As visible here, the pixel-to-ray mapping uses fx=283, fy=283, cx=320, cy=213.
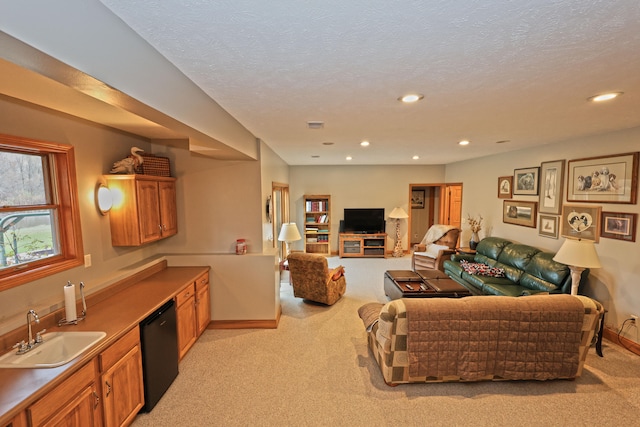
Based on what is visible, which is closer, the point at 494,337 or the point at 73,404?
the point at 73,404

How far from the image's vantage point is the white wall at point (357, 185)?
7.59 metres

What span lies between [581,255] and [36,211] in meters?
5.08

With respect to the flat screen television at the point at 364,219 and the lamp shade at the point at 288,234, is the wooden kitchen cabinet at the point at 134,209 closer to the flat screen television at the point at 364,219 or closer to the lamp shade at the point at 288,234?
the lamp shade at the point at 288,234

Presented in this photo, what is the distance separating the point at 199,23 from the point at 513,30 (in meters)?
1.31

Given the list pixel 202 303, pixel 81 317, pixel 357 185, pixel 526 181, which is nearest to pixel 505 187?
pixel 526 181

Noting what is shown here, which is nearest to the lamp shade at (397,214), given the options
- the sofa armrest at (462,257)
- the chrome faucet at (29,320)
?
the sofa armrest at (462,257)

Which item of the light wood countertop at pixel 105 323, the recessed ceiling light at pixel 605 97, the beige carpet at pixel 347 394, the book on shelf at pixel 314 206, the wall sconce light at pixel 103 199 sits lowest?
the beige carpet at pixel 347 394

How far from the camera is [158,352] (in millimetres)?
2436

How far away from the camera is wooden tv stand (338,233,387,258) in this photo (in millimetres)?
7492

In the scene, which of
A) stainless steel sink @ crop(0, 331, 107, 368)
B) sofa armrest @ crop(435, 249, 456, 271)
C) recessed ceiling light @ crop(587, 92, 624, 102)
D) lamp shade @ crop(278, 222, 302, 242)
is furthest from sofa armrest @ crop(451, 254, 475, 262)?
stainless steel sink @ crop(0, 331, 107, 368)

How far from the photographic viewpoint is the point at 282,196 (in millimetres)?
6531

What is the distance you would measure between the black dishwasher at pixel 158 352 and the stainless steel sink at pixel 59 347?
363 mm

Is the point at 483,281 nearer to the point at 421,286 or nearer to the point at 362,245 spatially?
the point at 421,286

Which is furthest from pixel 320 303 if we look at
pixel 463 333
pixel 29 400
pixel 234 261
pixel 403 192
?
pixel 403 192
